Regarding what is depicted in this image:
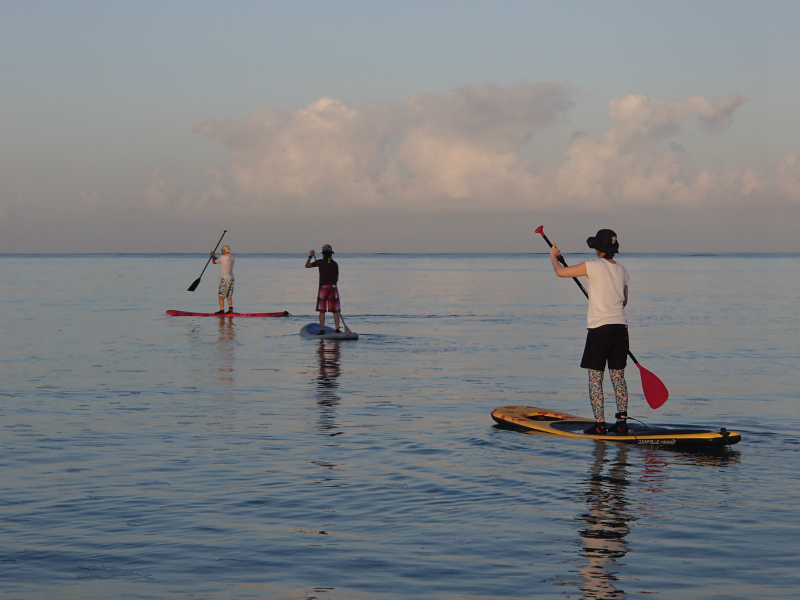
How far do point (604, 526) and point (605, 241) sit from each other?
15.1 ft

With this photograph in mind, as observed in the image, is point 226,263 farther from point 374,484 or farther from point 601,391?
point 374,484

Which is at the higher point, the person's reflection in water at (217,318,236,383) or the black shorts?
the black shorts

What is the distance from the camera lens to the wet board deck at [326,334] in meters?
24.7

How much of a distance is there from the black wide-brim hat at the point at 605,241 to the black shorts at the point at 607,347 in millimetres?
904

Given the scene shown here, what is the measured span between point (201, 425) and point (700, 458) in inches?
235

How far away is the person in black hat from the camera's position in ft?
37.5

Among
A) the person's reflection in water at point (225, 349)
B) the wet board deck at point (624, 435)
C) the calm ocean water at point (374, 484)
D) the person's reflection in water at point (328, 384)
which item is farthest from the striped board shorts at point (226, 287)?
the wet board deck at point (624, 435)

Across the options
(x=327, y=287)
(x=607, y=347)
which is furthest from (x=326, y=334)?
(x=607, y=347)

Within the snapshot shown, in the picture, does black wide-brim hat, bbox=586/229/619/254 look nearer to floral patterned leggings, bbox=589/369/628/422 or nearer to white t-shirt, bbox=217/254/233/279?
floral patterned leggings, bbox=589/369/628/422

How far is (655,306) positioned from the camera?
39.9 m

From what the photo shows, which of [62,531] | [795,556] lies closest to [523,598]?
[795,556]

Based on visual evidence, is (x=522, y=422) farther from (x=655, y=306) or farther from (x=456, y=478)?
(x=655, y=306)

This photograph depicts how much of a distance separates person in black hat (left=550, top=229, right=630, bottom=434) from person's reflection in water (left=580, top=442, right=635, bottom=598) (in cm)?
97

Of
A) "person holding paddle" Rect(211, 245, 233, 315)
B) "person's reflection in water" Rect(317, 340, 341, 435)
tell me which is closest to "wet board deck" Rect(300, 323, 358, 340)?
"person's reflection in water" Rect(317, 340, 341, 435)
